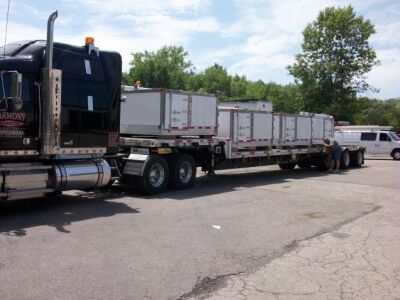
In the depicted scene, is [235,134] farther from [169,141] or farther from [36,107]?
[36,107]

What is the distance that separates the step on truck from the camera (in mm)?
9500

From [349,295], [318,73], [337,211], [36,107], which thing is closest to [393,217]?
[337,211]

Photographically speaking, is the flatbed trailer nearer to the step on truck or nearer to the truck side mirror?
the step on truck

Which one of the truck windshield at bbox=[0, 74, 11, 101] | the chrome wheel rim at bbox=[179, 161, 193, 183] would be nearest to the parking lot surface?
the chrome wheel rim at bbox=[179, 161, 193, 183]

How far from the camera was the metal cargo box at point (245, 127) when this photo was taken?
16.0m

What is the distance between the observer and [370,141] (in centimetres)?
3388

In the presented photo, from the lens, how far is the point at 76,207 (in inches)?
408

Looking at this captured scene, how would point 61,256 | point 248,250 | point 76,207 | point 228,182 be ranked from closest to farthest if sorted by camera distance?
point 61,256
point 248,250
point 76,207
point 228,182

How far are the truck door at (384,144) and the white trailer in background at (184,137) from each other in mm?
17394

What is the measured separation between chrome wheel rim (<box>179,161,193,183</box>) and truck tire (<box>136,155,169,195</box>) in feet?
2.15

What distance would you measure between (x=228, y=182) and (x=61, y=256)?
9.82 m

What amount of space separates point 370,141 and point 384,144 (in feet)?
3.09

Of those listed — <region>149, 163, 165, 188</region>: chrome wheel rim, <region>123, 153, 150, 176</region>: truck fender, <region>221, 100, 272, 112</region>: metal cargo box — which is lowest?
<region>149, 163, 165, 188</region>: chrome wheel rim

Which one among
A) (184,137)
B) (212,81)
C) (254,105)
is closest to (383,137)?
(254,105)
